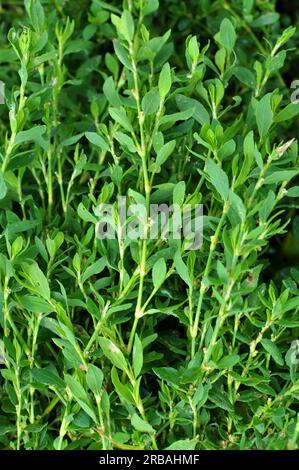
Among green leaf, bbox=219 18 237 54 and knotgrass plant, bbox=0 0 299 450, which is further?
green leaf, bbox=219 18 237 54

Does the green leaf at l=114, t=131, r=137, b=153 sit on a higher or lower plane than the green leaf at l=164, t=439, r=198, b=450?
higher

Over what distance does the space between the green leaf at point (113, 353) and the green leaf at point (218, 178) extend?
184mm

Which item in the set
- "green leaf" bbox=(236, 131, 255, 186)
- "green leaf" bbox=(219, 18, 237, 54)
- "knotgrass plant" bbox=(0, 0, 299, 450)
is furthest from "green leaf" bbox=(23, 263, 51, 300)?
"green leaf" bbox=(219, 18, 237, 54)

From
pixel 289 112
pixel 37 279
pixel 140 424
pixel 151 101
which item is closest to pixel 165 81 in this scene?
pixel 151 101

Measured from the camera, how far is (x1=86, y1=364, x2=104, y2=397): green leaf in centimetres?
69

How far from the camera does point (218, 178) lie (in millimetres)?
681

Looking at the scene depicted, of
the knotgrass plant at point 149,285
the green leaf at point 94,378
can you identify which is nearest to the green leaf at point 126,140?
the knotgrass plant at point 149,285

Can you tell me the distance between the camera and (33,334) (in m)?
0.76

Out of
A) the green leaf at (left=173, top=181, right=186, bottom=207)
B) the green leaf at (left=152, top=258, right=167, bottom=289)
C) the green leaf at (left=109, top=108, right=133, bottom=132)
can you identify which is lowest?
the green leaf at (left=152, top=258, right=167, bottom=289)

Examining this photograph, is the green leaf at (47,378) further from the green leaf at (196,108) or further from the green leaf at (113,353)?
the green leaf at (196,108)

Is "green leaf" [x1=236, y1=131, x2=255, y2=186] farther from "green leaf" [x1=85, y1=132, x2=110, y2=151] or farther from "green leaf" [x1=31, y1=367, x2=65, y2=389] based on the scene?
"green leaf" [x1=31, y1=367, x2=65, y2=389]

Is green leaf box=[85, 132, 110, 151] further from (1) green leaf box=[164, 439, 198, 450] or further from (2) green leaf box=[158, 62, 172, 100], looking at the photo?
(1) green leaf box=[164, 439, 198, 450]
